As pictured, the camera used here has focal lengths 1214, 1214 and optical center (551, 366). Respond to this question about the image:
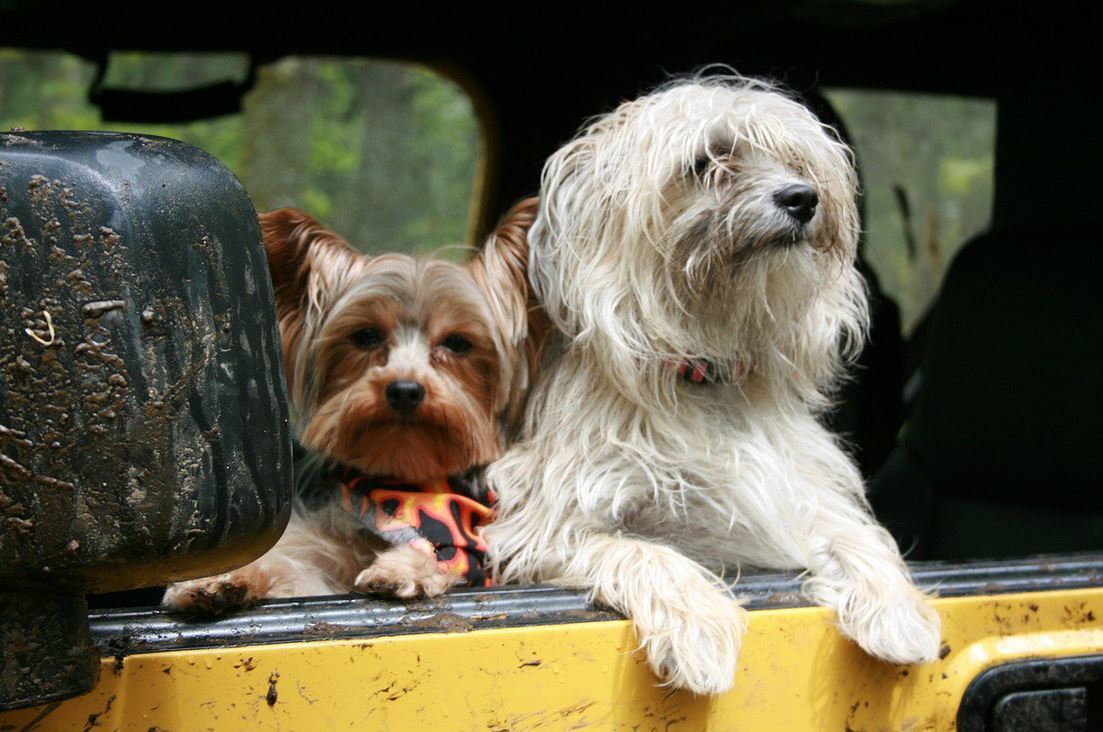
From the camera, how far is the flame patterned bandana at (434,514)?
2369 mm

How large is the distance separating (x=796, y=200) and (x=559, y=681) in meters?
1.17

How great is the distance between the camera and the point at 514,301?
8.73ft

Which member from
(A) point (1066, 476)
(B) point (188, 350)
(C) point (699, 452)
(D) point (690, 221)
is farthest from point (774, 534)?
(B) point (188, 350)

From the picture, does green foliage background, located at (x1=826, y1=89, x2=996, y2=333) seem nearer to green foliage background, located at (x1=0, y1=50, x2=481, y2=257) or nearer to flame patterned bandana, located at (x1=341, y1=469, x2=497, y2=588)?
flame patterned bandana, located at (x1=341, y1=469, x2=497, y2=588)

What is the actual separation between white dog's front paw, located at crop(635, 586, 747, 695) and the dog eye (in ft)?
3.04

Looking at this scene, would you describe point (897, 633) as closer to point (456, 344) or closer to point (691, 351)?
point (691, 351)

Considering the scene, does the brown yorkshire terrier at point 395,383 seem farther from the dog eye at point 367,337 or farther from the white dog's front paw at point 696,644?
the white dog's front paw at point 696,644

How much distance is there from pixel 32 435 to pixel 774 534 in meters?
1.64

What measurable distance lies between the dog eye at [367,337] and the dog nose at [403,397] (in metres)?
0.19

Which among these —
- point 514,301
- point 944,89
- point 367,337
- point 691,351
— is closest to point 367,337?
point 367,337

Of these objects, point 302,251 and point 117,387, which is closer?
point 117,387

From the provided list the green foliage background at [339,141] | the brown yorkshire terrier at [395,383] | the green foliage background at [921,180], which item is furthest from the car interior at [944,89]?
the green foliage background at [339,141]

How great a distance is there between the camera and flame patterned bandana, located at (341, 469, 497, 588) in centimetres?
237

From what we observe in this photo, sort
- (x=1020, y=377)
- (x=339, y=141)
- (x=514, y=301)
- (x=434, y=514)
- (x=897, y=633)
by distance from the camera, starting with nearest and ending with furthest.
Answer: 1. (x=897, y=633)
2. (x=434, y=514)
3. (x=514, y=301)
4. (x=1020, y=377)
5. (x=339, y=141)
